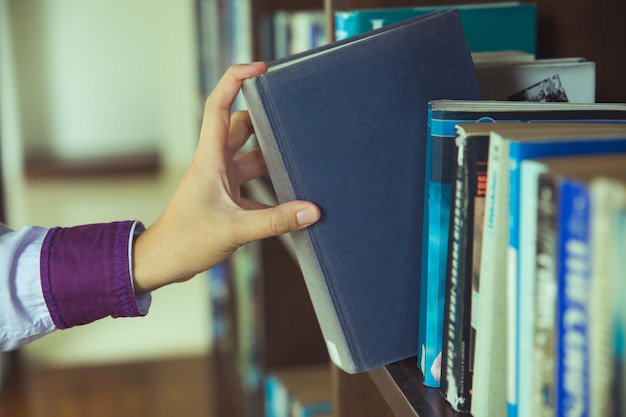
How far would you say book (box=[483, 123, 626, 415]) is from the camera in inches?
17.9

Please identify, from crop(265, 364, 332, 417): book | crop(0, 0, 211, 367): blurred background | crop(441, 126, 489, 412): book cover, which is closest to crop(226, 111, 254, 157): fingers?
crop(441, 126, 489, 412): book cover

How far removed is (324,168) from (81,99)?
4.19 meters

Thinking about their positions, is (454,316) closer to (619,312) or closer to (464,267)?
(464,267)

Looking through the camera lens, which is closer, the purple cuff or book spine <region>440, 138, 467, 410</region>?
book spine <region>440, 138, 467, 410</region>

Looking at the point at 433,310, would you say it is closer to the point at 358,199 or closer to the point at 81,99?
the point at 358,199

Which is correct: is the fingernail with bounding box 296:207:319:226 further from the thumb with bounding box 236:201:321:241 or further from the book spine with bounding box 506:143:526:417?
the book spine with bounding box 506:143:526:417

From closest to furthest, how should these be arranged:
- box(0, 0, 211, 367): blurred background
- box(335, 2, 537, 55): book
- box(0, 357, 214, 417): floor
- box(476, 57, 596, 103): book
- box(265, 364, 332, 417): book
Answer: box(476, 57, 596, 103): book
box(335, 2, 537, 55): book
box(265, 364, 332, 417): book
box(0, 357, 214, 417): floor
box(0, 0, 211, 367): blurred background

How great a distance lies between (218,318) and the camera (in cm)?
252

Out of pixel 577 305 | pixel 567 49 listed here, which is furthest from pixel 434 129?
pixel 567 49

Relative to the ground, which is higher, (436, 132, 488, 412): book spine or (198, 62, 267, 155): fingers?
(198, 62, 267, 155): fingers

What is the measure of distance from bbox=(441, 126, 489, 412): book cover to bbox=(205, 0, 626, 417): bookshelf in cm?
3

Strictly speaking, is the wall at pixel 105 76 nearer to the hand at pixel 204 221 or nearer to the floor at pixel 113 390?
the floor at pixel 113 390

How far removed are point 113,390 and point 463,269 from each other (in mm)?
2712

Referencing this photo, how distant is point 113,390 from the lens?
301 cm
